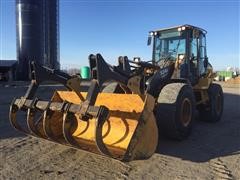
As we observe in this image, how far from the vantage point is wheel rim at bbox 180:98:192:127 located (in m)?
6.77

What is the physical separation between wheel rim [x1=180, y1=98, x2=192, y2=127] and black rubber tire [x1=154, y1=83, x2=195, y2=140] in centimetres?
4

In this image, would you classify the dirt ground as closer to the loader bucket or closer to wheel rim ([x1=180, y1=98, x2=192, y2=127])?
the loader bucket

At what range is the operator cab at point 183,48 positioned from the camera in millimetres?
8328

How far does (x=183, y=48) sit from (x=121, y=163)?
161 inches

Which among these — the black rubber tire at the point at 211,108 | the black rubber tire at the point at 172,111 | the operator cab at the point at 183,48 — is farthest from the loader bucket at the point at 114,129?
the black rubber tire at the point at 211,108

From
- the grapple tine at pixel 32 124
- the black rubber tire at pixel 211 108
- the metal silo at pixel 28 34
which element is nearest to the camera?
the grapple tine at pixel 32 124

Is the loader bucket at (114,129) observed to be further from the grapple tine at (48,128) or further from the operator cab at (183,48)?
the operator cab at (183,48)

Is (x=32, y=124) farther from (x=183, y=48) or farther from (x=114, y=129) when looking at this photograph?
(x=183, y=48)

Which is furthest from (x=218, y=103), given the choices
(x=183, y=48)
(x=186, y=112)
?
(x=186, y=112)

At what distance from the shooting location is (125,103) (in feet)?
18.6

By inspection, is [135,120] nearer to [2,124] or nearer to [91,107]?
[91,107]

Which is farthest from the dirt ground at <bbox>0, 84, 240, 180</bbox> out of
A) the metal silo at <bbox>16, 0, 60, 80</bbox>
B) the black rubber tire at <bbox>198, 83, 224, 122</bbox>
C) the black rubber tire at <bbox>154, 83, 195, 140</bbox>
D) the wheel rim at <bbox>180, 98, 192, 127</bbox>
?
the metal silo at <bbox>16, 0, 60, 80</bbox>

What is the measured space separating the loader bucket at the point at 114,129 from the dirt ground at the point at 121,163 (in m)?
0.24

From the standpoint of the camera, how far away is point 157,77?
6.82 metres
